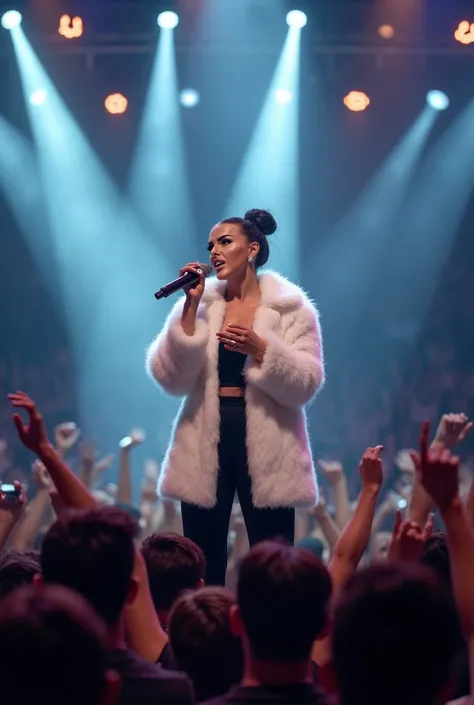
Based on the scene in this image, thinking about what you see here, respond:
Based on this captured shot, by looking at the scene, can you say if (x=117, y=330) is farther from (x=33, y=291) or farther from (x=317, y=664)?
(x=317, y=664)

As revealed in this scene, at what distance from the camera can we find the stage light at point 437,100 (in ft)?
33.1

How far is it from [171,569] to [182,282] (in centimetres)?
117

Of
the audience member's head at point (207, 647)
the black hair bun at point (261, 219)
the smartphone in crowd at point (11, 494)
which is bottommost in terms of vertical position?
the audience member's head at point (207, 647)

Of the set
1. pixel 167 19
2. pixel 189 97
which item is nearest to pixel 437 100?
pixel 189 97

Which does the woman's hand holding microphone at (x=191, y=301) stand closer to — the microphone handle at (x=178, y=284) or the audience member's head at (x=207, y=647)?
the microphone handle at (x=178, y=284)

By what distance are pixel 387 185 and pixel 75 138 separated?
11.5 ft

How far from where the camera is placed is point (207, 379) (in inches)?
136

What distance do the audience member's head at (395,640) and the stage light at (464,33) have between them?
8.92 metres

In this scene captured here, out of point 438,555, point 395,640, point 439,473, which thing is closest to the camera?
point 395,640

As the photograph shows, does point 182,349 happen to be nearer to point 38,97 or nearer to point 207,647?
point 207,647

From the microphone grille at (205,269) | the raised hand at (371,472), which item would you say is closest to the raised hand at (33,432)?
the raised hand at (371,472)

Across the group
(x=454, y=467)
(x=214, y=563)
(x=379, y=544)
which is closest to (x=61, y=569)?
(x=454, y=467)

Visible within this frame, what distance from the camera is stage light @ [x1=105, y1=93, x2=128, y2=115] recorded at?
10.2m

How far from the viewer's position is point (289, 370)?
130 inches
